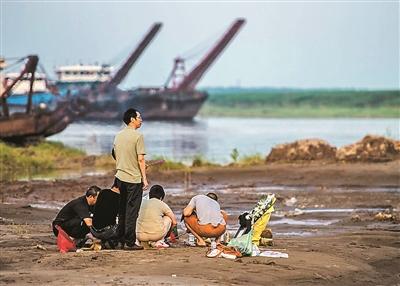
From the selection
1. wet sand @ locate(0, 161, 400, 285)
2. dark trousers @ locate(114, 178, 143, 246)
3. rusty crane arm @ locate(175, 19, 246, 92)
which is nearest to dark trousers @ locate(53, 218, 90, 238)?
wet sand @ locate(0, 161, 400, 285)

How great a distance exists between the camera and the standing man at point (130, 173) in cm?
1339

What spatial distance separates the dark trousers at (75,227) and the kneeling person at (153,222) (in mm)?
600

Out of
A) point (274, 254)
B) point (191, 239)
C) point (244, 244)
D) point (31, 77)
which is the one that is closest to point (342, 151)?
point (31, 77)

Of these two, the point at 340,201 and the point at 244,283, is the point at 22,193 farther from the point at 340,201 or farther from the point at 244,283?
the point at 244,283

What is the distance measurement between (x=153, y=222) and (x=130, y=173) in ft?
2.33

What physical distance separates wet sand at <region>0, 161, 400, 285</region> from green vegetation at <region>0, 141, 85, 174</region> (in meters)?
3.11

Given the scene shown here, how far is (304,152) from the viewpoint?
31.1 metres

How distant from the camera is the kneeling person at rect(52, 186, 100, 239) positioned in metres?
13.7

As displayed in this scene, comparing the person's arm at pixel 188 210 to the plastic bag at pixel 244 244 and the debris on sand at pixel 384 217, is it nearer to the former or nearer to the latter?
the plastic bag at pixel 244 244

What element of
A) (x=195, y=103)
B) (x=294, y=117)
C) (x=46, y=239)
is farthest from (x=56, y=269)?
(x=294, y=117)

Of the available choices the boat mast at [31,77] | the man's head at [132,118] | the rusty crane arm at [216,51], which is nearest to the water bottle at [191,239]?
the man's head at [132,118]

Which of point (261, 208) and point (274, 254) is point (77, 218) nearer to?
point (261, 208)

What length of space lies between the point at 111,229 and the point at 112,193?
40 cm

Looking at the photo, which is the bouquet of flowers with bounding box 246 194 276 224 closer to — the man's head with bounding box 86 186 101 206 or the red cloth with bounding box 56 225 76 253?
the man's head with bounding box 86 186 101 206
